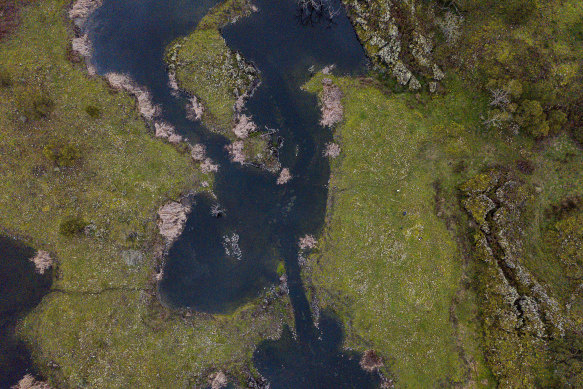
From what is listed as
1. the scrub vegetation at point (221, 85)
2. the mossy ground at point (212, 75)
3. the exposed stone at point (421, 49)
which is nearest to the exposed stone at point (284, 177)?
the scrub vegetation at point (221, 85)

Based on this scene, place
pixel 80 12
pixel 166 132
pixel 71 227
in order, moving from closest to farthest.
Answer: pixel 71 227
pixel 166 132
pixel 80 12

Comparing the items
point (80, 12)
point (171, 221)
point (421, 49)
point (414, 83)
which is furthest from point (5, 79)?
point (421, 49)

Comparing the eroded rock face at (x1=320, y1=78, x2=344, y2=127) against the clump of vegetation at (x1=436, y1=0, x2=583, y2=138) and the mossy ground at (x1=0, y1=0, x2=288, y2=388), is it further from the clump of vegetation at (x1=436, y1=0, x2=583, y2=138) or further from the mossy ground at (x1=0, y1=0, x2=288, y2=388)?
the mossy ground at (x1=0, y1=0, x2=288, y2=388)

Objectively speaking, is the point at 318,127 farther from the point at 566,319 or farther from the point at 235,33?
the point at 566,319

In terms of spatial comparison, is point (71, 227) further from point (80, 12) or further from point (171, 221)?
point (80, 12)

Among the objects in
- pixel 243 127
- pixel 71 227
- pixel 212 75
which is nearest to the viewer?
pixel 71 227

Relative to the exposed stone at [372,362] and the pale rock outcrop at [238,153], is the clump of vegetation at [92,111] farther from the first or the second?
the exposed stone at [372,362]

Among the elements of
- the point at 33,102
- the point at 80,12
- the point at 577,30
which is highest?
the point at 577,30
